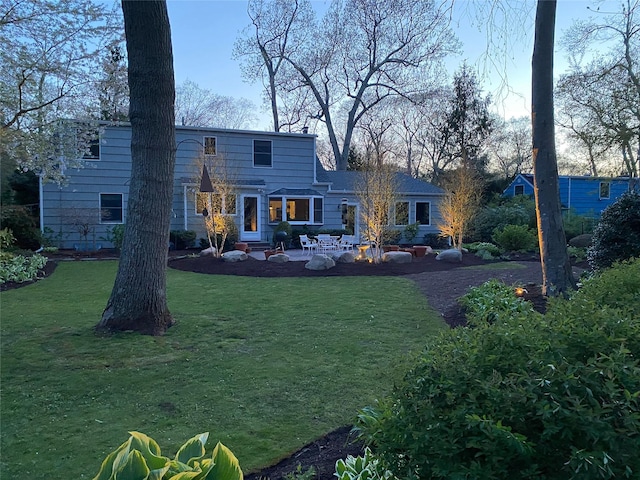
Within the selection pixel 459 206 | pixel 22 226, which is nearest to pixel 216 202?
pixel 22 226

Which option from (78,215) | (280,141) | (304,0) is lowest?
(78,215)

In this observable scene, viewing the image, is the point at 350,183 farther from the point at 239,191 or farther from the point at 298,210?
the point at 239,191

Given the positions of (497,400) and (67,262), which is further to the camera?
(67,262)

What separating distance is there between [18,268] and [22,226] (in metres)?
6.85

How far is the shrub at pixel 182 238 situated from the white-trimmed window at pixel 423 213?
453 inches

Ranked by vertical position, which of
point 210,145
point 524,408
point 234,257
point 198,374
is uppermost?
point 210,145

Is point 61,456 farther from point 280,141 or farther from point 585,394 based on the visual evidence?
point 280,141

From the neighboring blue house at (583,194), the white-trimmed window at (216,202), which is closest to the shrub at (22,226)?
the white-trimmed window at (216,202)

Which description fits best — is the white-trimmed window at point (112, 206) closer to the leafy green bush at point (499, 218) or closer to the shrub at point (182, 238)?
the shrub at point (182, 238)

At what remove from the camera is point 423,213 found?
23.6 m

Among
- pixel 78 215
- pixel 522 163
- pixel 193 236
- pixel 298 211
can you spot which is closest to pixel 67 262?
pixel 78 215

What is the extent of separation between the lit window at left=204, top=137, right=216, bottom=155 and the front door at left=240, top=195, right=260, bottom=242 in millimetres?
2432

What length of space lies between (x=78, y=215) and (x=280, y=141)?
9.26 metres

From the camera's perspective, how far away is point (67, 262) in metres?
14.5
